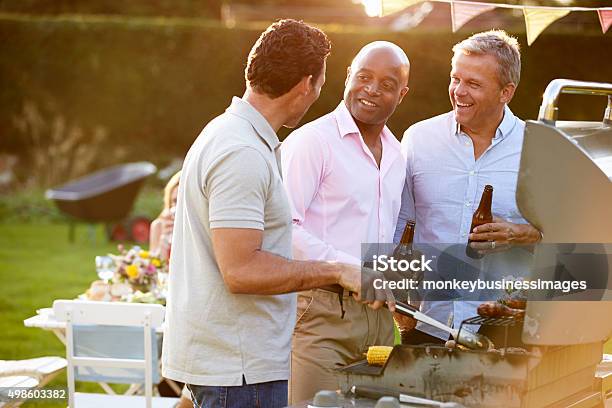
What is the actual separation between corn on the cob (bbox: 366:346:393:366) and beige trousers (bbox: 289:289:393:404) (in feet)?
1.01

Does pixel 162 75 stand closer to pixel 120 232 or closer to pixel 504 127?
pixel 120 232

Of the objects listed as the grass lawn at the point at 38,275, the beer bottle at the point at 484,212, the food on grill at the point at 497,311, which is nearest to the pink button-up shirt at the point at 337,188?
the beer bottle at the point at 484,212

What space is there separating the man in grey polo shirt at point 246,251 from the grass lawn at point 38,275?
3502 mm

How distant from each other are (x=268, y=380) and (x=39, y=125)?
A: 12.5 metres

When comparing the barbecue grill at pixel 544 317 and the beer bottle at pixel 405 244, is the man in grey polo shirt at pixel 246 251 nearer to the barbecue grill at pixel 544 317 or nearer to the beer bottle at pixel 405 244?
the barbecue grill at pixel 544 317

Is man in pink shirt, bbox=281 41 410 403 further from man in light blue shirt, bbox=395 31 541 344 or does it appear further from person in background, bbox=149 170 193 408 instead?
person in background, bbox=149 170 193 408

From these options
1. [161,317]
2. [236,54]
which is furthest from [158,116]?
[161,317]

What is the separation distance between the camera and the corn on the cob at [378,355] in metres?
2.56

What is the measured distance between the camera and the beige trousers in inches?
114

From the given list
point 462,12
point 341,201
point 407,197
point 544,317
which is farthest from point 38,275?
point 544,317

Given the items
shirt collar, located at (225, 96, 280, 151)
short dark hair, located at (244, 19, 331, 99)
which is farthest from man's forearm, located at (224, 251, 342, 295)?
short dark hair, located at (244, 19, 331, 99)

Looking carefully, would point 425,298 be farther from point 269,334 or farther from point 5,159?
point 5,159

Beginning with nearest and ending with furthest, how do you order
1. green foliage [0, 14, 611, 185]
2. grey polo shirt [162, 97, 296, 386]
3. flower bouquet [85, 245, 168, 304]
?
grey polo shirt [162, 97, 296, 386] → flower bouquet [85, 245, 168, 304] → green foliage [0, 14, 611, 185]

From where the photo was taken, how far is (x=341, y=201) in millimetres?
2908
